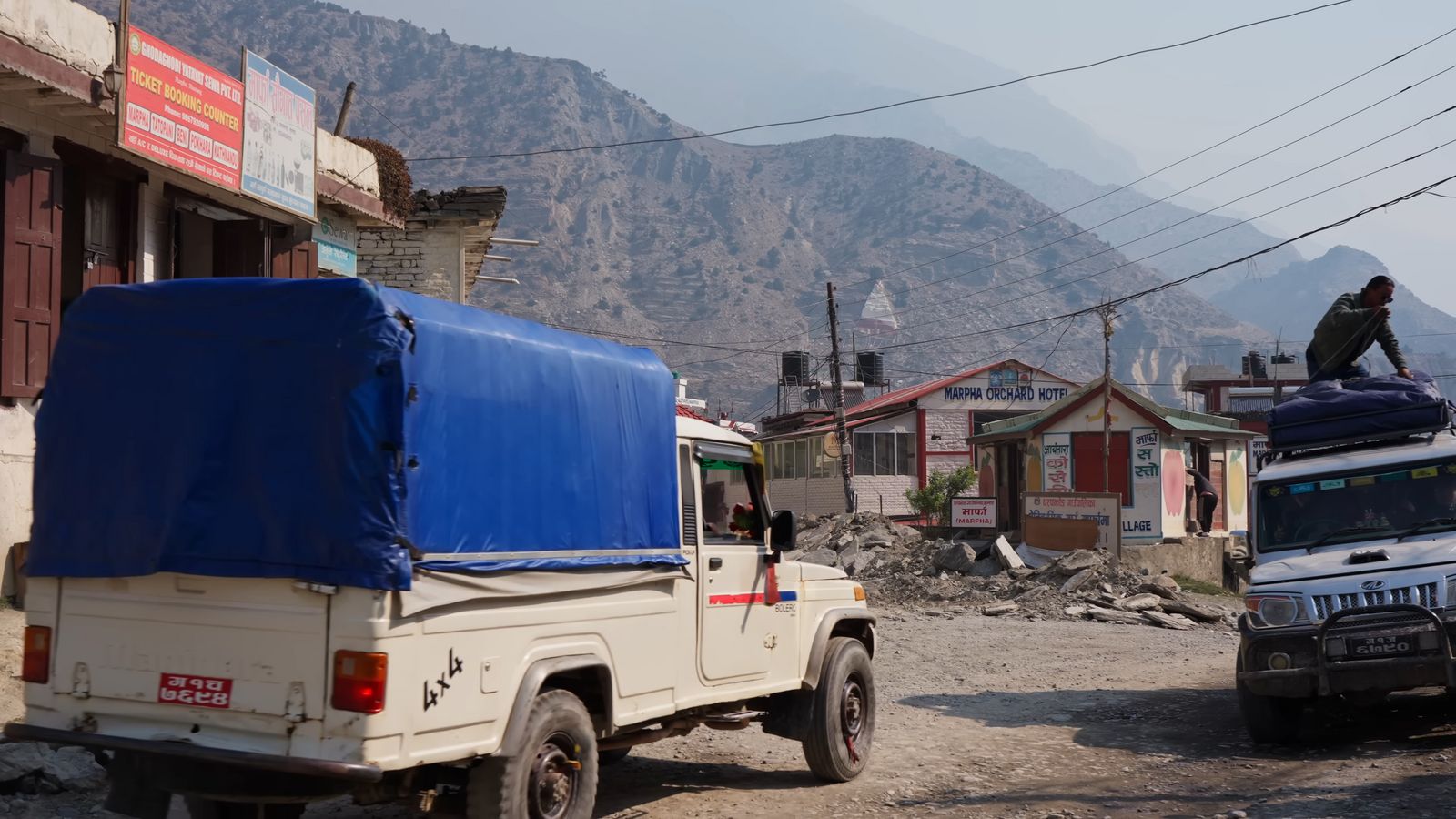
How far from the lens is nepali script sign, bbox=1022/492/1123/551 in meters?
26.8

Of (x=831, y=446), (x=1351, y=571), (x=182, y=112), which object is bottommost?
(x=1351, y=571)

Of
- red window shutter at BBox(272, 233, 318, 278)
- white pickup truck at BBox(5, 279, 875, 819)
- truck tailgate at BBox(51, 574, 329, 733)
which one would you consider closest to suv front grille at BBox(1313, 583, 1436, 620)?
white pickup truck at BBox(5, 279, 875, 819)

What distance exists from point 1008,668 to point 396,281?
14884 mm

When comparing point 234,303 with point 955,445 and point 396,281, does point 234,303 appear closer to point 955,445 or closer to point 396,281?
point 396,281

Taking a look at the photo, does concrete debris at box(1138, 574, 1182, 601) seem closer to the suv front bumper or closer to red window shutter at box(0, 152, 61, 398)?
the suv front bumper

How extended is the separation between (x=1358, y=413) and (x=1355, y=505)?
0.89 meters

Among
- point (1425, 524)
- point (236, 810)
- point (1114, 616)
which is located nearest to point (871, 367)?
point (1114, 616)

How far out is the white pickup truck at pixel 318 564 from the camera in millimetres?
5148

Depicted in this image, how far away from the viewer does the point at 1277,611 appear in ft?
30.5

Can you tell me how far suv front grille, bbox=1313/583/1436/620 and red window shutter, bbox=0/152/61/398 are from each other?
1197 cm

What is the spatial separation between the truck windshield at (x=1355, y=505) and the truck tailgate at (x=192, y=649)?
26.6 feet

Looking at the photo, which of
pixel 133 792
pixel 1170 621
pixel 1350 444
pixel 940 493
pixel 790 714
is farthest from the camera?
pixel 940 493

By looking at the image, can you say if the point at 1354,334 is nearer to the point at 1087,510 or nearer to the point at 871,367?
the point at 1087,510

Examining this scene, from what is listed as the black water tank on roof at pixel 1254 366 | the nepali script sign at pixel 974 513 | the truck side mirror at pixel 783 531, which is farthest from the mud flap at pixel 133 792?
the black water tank on roof at pixel 1254 366
